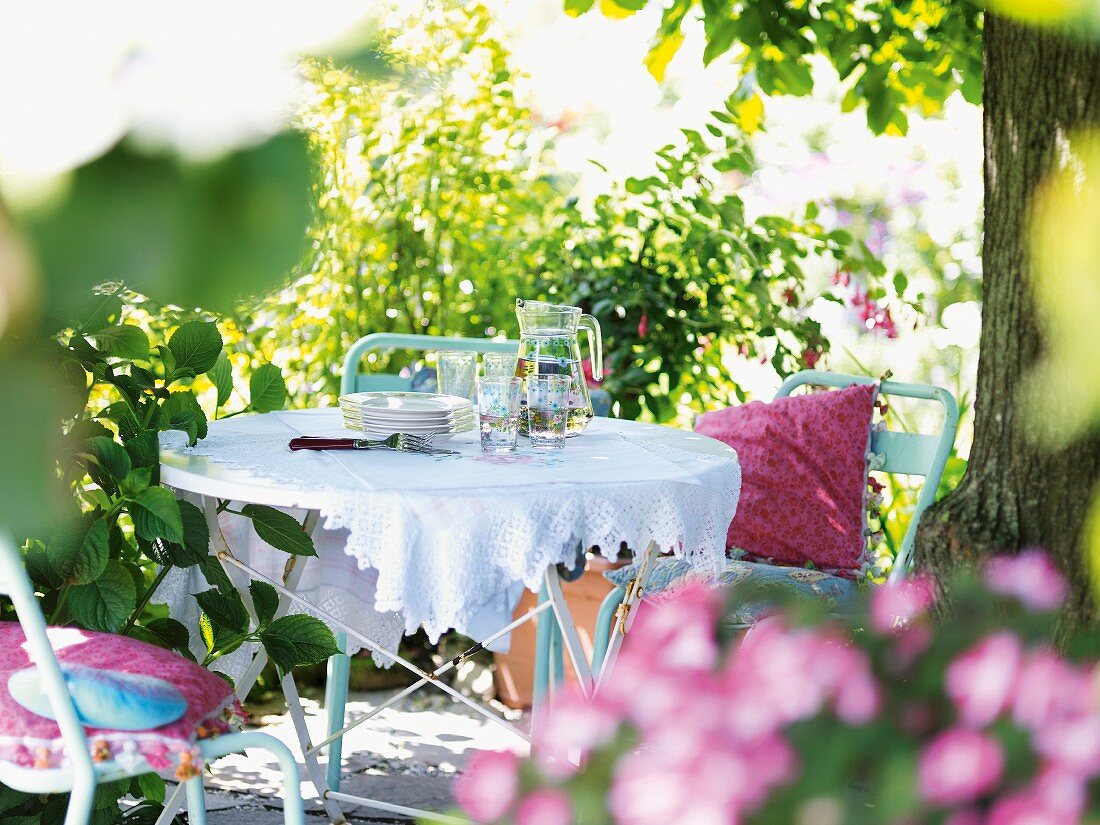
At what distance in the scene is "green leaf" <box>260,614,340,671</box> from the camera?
183 cm

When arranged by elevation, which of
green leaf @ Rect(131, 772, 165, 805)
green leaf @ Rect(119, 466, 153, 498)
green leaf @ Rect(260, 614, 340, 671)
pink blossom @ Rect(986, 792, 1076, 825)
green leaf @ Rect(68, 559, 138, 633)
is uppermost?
pink blossom @ Rect(986, 792, 1076, 825)

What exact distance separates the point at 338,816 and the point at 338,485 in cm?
98

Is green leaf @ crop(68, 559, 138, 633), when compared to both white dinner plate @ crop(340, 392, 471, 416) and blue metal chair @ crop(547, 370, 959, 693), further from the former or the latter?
blue metal chair @ crop(547, 370, 959, 693)

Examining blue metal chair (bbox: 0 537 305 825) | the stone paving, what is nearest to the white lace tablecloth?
blue metal chair (bbox: 0 537 305 825)

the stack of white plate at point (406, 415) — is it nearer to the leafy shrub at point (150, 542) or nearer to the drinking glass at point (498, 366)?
the drinking glass at point (498, 366)

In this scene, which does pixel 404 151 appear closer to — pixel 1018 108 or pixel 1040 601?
pixel 1018 108

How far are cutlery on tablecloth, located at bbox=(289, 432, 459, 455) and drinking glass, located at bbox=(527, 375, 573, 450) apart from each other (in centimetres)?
16

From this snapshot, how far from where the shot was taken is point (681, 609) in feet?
1.71

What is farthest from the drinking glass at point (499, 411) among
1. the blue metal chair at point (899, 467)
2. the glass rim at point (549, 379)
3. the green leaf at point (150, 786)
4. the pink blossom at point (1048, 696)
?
the pink blossom at point (1048, 696)

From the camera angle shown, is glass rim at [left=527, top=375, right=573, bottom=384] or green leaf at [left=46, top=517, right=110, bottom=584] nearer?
green leaf at [left=46, top=517, right=110, bottom=584]

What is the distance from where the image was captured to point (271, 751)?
1.50 m

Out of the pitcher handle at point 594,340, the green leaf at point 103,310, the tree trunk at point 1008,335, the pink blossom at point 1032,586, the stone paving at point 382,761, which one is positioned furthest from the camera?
the stone paving at point 382,761

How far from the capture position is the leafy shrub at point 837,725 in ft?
1.38

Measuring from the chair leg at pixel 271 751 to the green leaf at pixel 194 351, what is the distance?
0.62m
